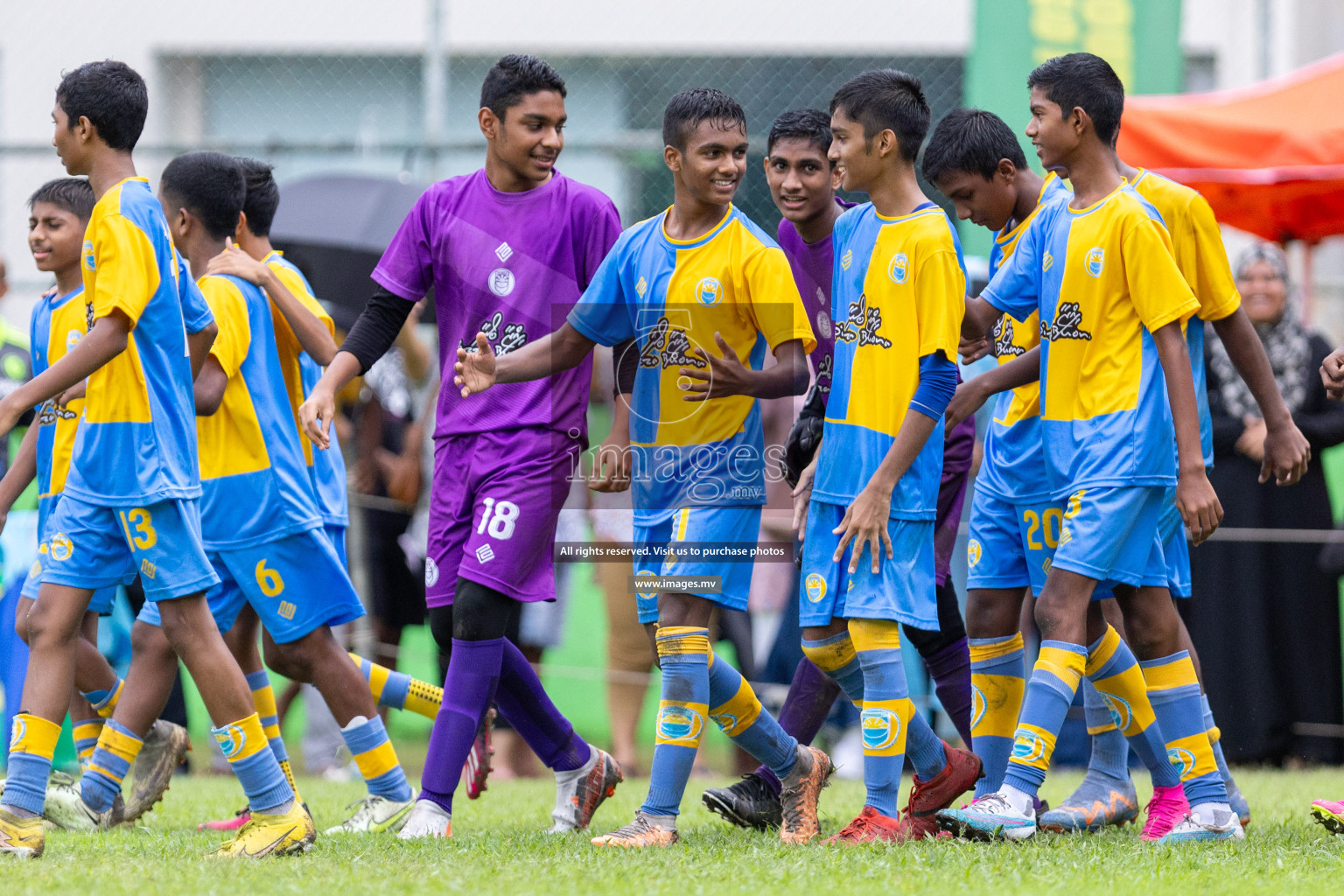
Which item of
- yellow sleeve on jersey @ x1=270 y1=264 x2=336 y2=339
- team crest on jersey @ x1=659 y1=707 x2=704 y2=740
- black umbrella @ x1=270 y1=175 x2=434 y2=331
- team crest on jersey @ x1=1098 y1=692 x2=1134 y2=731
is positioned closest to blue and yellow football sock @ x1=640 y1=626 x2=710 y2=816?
team crest on jersey @ x1=659 y1=707 x2=704 y2=740

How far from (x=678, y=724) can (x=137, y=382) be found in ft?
5.64

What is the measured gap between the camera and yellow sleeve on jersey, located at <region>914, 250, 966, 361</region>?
400 centimetres

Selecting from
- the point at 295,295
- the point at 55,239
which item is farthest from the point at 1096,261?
the point at 55,239

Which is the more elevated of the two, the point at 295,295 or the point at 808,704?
the point at 295,295

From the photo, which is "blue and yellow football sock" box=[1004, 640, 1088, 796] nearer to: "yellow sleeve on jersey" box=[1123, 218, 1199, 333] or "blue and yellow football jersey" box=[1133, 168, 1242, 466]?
"blue and yellow football jersey" box=[1133, 168, 1242, 466]

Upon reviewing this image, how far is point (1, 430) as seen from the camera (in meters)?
3.67

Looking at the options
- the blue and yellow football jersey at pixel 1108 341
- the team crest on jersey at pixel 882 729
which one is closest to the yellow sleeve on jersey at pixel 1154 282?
the blue and yellow football jersey at pixel 1108 341

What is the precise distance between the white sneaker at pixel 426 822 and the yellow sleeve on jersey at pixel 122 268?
158 cm

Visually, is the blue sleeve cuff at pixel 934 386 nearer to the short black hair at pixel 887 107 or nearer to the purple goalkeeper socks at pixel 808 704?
the short black hair at pixel 887 107

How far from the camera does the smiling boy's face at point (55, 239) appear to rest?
518cm

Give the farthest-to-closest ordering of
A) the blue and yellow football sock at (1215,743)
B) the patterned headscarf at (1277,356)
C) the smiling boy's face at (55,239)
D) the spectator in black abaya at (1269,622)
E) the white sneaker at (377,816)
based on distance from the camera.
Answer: the spectator in black abaya at (1269,622), the patterned headscarf at (1277,356), the smiling boy's face at (55,239), the white sneaker at (377,816), the blue and yellow football sock at (1215,743)

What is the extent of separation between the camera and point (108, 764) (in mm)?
4727

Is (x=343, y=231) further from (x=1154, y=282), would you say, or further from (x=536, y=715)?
(x=1154, y=282)

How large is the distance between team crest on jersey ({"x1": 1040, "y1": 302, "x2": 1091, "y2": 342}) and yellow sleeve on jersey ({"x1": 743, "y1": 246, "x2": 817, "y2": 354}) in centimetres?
68
